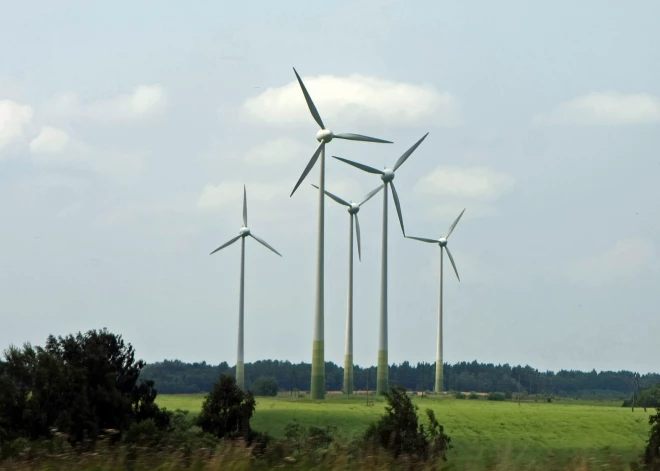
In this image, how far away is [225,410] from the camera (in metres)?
63.1

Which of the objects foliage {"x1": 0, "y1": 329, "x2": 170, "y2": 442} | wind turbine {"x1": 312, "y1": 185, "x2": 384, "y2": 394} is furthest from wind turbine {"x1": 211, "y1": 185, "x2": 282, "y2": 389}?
foliage {"x1": 0, "y1": 329, "x2": 170, "y2": 442}

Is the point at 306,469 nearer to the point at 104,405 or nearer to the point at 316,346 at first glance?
the point at 104,405

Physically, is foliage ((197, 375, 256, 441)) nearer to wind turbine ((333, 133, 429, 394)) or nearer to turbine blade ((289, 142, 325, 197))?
turbine blade ((289, 142, 325, 197))

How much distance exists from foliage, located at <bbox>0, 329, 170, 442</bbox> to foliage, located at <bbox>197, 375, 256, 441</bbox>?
261 cm

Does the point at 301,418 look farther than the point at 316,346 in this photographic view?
No

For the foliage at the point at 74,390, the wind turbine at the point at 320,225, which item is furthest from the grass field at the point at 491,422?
the foliage at the point at 74,390

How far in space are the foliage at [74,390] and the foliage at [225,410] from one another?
2.61 meters

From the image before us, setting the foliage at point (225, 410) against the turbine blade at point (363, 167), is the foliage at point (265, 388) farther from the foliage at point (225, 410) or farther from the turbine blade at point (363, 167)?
the foliage at point (225, 410)

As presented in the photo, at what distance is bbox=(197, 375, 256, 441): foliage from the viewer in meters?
62.4

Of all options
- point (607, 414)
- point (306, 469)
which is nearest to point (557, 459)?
point (306, 469)

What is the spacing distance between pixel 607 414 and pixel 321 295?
1289 inches

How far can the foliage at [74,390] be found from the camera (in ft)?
180

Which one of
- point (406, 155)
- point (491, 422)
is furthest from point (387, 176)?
point (491, 422)

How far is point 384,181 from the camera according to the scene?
128500 mm
